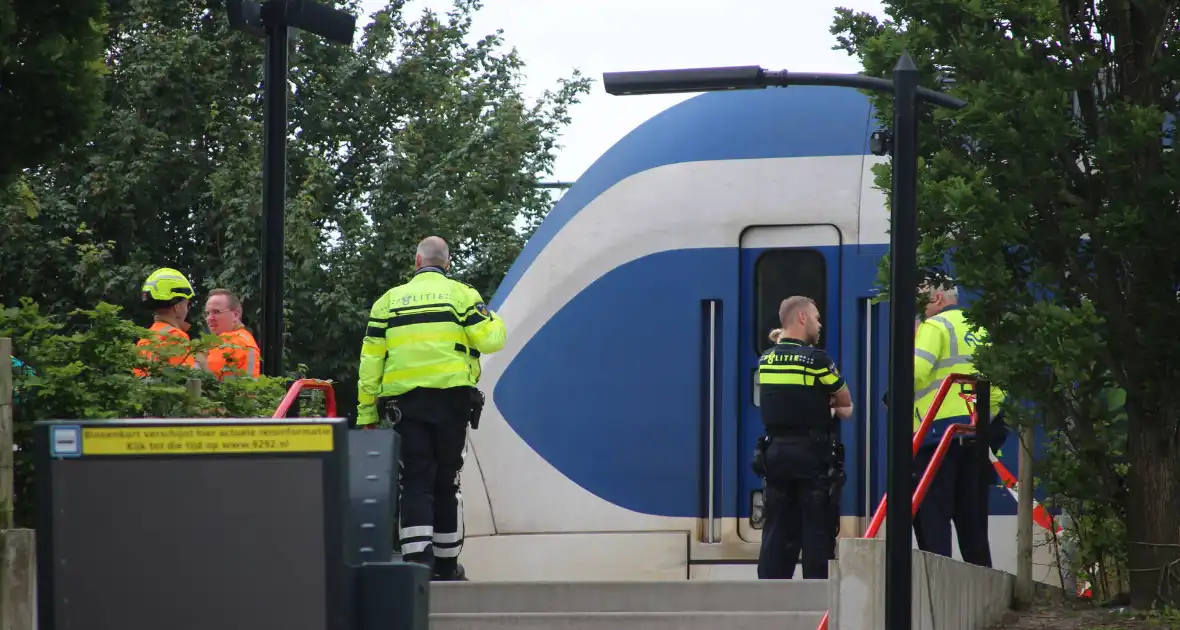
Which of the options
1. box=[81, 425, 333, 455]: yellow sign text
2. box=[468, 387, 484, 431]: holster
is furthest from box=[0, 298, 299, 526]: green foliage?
box=[81, 425, 333, 455]: yellow sign text

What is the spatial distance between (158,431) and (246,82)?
18.3 meters

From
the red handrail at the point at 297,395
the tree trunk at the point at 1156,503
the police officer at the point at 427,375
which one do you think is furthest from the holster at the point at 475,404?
the tree trunk at the point at 1156,503

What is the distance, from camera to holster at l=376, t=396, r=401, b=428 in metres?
9.86

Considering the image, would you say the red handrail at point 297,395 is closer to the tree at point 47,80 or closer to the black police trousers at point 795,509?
the tree at point 47,80

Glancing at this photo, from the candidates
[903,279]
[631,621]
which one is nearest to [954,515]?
[903,279]

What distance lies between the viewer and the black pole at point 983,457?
935 cm

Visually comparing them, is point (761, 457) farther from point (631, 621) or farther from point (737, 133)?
point (737, 133)

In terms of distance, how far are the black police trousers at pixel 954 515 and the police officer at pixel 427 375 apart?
2552 millimetres

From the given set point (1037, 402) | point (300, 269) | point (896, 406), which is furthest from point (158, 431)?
point (300, 269)

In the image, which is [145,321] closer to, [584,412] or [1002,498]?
[584,412]

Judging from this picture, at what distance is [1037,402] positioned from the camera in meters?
8.48

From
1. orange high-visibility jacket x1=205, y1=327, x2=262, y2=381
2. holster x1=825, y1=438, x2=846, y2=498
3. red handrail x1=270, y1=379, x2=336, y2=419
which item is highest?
orange high-visibility jacket x1=205, y1=327, x2=262, y2=381

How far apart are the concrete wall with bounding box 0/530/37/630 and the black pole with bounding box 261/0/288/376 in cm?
437

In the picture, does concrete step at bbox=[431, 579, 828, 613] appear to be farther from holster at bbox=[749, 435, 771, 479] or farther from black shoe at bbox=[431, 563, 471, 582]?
holster at bbox=[749, 435, 771, 479]
